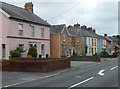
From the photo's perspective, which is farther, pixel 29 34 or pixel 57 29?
pixel 57 29

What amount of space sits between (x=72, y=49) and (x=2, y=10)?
1012 inches

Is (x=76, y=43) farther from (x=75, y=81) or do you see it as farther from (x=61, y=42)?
(x=75, y=81)

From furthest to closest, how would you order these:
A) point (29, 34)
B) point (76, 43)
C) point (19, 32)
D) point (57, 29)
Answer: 1. point (76, 43)
2. point (57, 29)
3. point (29, 34)
4. point (19, 32)

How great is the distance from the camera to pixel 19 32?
28859 mm

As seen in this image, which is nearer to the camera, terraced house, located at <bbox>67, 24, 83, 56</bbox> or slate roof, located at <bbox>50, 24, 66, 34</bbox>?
slate roof, located at <bbox>50, 24, 66, 34</bbox>

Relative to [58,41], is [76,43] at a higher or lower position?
lower

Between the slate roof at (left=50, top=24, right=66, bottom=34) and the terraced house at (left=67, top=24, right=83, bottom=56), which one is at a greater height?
the slate roof at (left=50, top=24, right=66, bottom=34)

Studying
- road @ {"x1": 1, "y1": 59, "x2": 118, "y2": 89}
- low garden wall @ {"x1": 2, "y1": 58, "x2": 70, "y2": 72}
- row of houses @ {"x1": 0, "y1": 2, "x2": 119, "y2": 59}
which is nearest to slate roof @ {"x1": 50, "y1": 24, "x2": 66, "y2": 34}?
row of houses @ {"x1": 0, "y1": 2, "x2": 119, "y2": 59}

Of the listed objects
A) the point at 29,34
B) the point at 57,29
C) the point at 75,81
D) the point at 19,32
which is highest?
the point at 57,29

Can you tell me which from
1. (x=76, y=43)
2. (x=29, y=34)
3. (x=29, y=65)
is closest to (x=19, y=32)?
(x=29, y=34)

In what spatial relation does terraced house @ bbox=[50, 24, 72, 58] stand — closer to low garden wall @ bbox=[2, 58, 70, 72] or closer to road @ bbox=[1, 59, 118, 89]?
low garden wall @ bbox=[2, 58, 70, 72]

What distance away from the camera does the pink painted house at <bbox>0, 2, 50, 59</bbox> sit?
87.8 feet

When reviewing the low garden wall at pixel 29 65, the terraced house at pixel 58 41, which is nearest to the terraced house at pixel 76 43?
the terraced house at pixel 58 41

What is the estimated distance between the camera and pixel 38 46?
32969 millimetres
